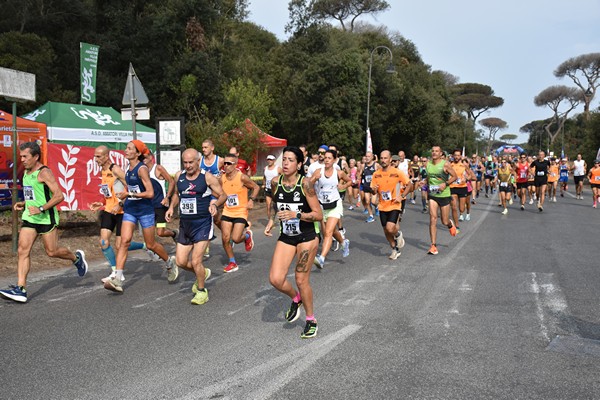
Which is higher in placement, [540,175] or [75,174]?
[75,174]

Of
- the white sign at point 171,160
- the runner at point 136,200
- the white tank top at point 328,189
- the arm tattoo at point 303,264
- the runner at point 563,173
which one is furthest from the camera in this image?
the runner at point 563,173

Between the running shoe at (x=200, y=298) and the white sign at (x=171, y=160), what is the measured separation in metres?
6.58

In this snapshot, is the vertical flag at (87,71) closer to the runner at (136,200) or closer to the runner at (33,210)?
the runner at (136,200)

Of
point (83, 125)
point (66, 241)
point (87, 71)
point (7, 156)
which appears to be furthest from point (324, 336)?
point (87, 71)

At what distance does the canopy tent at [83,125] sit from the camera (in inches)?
656

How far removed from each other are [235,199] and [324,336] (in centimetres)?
395

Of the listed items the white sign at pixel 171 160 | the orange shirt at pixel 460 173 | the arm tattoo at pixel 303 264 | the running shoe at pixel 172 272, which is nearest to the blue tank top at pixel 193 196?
the running shoe at pixel 172 272

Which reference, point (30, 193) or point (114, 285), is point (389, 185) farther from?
point (30, 193)

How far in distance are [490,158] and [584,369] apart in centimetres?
2497

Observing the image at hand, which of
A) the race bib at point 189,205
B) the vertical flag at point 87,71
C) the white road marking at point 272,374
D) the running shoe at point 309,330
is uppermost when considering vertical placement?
the vertical flag at point 87,71

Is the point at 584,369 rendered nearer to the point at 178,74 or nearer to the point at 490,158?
the point at 490,158

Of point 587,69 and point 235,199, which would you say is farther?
point 587,69

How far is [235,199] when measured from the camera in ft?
28.3

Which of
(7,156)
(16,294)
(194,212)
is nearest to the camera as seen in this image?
(16,294)
